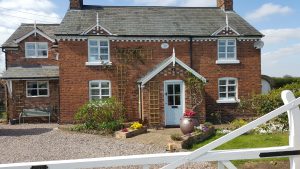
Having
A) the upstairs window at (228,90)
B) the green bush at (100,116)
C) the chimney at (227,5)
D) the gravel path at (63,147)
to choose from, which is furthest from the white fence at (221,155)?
the chimney at (227,5)

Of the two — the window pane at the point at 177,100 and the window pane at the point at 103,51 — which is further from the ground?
the window pane at the point at 103,51

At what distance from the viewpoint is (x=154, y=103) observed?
19.3 metres

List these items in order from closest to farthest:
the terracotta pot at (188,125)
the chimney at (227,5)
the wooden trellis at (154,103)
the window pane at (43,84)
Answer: the terracotta pot at (188,125), the wooden trellis at (154,103), the window pane at (43,84), the chimney at (227,5)

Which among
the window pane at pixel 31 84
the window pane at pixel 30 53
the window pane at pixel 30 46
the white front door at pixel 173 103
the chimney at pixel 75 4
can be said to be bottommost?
the white front door at pixel 173 103

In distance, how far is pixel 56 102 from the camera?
24688 mm

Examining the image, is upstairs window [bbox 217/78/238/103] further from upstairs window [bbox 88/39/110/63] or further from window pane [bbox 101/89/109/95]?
upstairs window [bbox 88/39/110/63]

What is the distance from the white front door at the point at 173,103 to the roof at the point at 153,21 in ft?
11.9

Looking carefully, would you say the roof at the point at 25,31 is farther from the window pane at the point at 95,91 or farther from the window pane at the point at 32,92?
the window pane at the point at 95,91

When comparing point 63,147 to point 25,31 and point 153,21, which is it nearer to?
point 153,21

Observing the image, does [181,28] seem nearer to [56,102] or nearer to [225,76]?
[225,76]

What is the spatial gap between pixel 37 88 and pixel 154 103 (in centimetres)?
964

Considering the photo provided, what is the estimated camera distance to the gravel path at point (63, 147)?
11.7 metres

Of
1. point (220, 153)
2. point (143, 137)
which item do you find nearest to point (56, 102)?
point (143, 137)

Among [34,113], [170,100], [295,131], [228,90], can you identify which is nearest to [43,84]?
[34,113]
